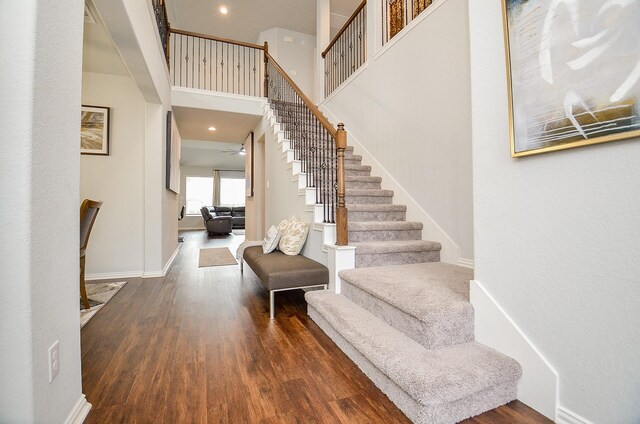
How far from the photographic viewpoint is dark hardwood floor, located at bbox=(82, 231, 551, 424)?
131 cm

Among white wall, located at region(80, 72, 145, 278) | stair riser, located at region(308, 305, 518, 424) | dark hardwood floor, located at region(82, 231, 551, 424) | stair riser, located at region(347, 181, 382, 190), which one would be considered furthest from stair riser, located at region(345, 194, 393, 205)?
white wall, located at region(80, 72, 145, 278)

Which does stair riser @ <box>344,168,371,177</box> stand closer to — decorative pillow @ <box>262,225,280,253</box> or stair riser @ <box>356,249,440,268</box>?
decorative pillow @ <box>262,225,280,253</box>

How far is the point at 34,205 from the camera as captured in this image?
95 centimetres

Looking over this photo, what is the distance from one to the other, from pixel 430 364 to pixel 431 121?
7.83 feet

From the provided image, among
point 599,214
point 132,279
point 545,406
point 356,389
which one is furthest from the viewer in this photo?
point 132,279

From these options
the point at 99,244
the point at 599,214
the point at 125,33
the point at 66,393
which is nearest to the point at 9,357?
the point at 66,393

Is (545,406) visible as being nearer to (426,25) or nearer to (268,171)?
(426,25)

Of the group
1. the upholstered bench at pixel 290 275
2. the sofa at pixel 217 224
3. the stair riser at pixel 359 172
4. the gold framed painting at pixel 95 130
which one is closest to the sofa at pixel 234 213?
the sofa at pixel 217 224

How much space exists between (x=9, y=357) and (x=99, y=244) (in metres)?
3.31

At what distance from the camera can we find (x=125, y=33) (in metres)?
2.37

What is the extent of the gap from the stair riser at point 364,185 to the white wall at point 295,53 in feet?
14.7

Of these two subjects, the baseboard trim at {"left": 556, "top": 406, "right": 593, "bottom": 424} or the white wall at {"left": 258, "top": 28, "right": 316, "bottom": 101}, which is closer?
the baseboard trim at {"left": 556, "top": 406, "right": 593, "bottom": 424}

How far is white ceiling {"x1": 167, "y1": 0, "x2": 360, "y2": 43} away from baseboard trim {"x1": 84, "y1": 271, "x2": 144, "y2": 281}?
214 inches

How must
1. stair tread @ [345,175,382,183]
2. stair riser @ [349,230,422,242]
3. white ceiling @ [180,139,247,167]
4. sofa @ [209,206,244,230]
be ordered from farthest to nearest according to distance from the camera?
sofa @ [209,206,244,230] < white ceiling @ [180,139,247,167] < stair tread @ [345,175,382,183] < stair riser @ [349,230,422,242]
